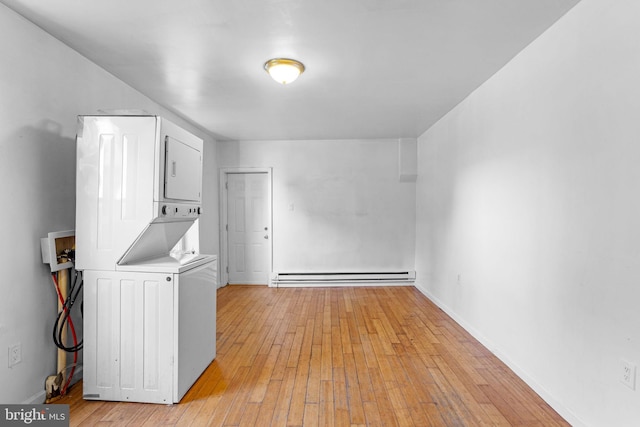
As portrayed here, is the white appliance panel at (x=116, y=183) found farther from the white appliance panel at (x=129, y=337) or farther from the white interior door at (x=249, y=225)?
the white interior door at (x=249, y=225)

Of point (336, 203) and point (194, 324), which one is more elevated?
point (336, 203)

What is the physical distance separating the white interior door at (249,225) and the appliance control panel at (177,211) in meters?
3.11

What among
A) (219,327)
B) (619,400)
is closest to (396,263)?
(219,327)

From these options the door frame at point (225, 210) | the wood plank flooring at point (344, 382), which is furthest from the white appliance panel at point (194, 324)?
the door frame at point (225, 210)

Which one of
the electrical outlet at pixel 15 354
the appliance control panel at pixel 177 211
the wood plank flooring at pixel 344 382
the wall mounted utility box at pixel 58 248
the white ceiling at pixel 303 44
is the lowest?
the wood plank flooring at pixel 344 382

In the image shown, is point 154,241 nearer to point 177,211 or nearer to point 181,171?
point 177,211

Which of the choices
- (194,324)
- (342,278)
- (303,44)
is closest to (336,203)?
(342,278)

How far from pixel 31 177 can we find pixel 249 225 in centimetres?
394

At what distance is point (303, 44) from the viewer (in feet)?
8.45

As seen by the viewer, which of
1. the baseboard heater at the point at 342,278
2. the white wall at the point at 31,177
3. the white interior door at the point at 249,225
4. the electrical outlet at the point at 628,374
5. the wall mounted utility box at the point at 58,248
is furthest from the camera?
the white interior door at the point at 249,225

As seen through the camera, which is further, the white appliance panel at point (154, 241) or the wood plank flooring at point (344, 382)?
the white appliance panel at point (154, 241)

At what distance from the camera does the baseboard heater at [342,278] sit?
6016mm

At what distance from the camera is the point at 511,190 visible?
288 cm

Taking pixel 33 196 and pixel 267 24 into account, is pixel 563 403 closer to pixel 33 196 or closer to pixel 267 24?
pixel 267 24
